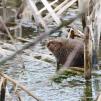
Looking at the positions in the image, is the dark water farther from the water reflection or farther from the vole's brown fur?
the vole's brown fur

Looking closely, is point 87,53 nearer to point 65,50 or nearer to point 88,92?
point 88,92

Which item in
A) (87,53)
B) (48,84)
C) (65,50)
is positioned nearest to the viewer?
(87,53)

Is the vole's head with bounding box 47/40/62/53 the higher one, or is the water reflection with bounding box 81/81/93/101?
the vole's head with bounding box 47/40/62/53

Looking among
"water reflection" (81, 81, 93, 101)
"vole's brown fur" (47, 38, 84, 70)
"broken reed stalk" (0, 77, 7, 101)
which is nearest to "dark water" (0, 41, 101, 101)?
"water reflection" (81, 81, 93, 101)

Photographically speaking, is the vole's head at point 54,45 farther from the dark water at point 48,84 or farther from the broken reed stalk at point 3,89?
the broken reed stalk at point 3,89

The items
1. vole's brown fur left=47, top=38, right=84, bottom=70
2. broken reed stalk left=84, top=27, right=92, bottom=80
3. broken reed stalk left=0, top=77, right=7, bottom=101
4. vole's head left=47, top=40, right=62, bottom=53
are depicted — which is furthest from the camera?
vole's head left=47, top=40, right=62, bottom=53

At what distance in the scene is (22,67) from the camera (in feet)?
15.0

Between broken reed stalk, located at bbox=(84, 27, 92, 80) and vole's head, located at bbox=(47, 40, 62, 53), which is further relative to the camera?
vole's head, located at bbox=(47, 40, 62, 53)

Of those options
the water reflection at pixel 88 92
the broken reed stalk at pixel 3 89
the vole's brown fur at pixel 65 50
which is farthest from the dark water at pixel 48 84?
the broken reed stalk at pixel 3 89

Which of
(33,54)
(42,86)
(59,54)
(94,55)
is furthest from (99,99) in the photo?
(33,54)

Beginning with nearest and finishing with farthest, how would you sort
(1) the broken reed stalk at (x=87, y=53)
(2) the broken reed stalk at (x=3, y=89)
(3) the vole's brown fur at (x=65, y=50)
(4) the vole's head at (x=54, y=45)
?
(2) the broken reed stalk at (x=3, y=89), (1) the broken reed stalk at (x=87, y=53), (3) the vole's brown fur at (x=65, y=50), (4) the vole's head at (x=54, y=45)

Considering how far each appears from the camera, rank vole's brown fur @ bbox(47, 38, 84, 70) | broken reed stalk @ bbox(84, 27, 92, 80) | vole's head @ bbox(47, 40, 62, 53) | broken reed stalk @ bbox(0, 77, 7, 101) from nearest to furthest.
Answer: broken reed stalk @ bbox(0, 77, 7, 101), broken reed stalk @ bbox(84, 27, 92, 80), vole's brown fur @ bbox(47, 38, 84, 70), vole's head @ bbox(47, 40, 62, 53)

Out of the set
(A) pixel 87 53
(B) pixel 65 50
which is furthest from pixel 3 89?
(B) pixel 65 50

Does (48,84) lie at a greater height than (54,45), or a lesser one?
lesser
